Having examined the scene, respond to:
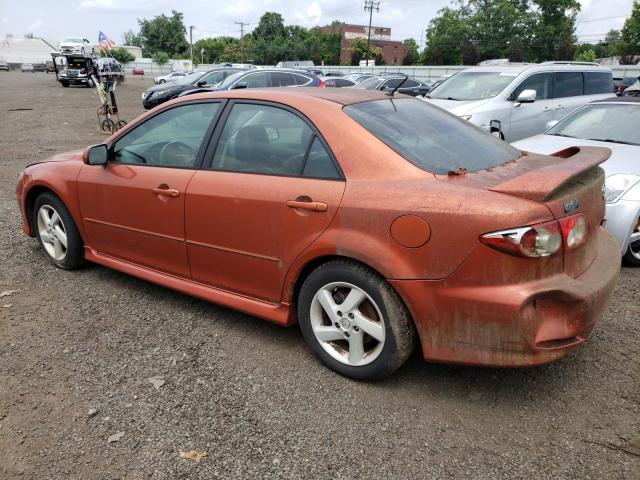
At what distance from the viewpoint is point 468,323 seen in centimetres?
245

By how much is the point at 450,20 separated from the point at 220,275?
83.6 meters

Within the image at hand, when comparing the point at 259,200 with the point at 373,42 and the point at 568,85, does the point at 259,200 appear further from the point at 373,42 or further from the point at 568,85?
the point at 373,42

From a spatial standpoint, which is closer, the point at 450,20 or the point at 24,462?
the point at 24,462

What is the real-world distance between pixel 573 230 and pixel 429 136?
Answer: 1.00 meters

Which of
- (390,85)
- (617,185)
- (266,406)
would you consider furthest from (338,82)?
(266,406)

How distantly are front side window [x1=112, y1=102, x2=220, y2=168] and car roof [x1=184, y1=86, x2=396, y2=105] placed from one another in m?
0.16

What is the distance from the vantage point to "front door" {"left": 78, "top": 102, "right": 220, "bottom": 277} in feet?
11.5

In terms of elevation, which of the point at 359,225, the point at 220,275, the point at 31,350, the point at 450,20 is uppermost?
the point at 450,20

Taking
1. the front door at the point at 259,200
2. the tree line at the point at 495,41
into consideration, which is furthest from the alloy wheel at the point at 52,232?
the tree line at the point at 495,41

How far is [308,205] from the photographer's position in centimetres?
283

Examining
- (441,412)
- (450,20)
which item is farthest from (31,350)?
(450,20)

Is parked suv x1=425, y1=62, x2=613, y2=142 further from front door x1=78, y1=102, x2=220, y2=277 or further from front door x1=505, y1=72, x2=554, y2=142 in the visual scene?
front door x1=78, y1=102, x2=220, y2=277

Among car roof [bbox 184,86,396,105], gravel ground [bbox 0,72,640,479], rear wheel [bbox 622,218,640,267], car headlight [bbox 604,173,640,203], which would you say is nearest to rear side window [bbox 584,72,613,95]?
car headlight [bbox 604,173,640,203]

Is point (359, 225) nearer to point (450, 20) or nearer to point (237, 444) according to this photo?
point (237, 444)
